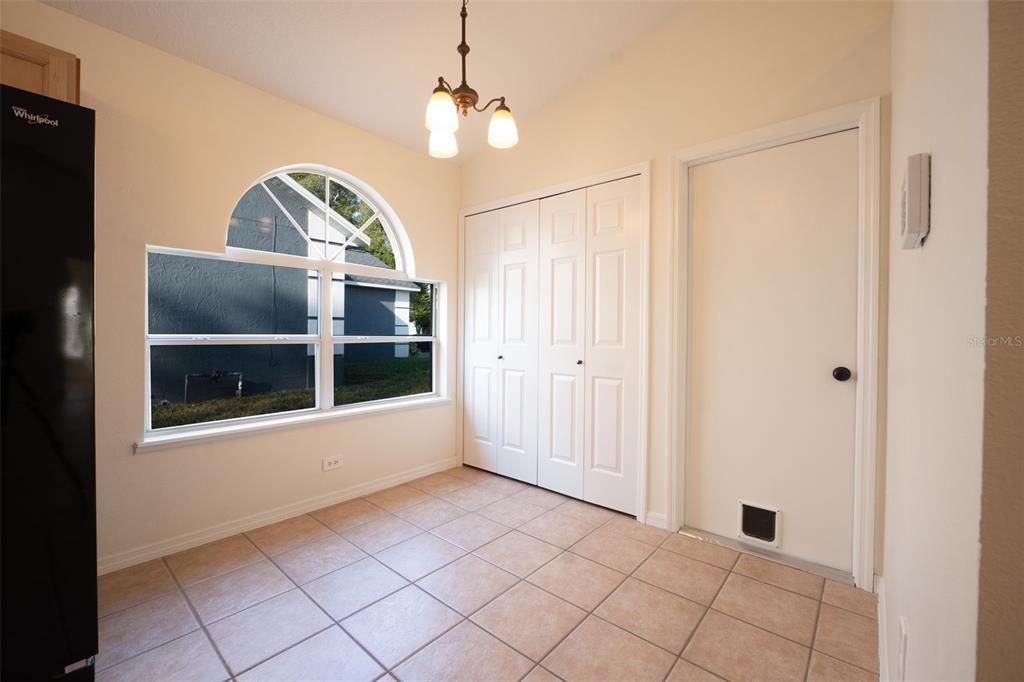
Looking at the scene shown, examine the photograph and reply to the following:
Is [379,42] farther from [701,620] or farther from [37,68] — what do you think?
[701,620]

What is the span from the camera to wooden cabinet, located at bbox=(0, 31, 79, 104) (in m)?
1.54

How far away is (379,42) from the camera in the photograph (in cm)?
249

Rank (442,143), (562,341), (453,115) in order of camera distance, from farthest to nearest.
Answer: (562,341) < (442,143) < (453,115)

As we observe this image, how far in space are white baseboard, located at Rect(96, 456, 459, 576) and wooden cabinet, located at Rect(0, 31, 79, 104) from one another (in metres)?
2.00

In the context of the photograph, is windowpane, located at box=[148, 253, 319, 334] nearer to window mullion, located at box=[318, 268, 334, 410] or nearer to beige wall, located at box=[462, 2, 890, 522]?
window mullion, located at box=[318, 268, 334, 410]

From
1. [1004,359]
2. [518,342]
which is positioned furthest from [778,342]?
[1004,359]

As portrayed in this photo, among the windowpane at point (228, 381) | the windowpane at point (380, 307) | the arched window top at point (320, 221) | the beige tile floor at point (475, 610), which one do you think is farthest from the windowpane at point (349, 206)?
the beige tile floor at point (475, 610)

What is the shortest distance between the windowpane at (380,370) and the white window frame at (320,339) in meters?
0.04

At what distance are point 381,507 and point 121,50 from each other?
2934 millimetres

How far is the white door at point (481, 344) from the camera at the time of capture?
3607 mm

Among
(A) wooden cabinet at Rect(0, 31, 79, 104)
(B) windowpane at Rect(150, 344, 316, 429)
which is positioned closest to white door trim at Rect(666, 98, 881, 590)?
(A) wooden cabinet at Rect(0, 31, 79, 104)

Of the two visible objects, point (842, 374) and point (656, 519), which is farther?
point (656, 519)

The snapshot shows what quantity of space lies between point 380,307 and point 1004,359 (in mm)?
3437

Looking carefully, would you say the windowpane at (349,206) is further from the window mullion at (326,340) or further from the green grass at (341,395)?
the green grass at (341,395)
